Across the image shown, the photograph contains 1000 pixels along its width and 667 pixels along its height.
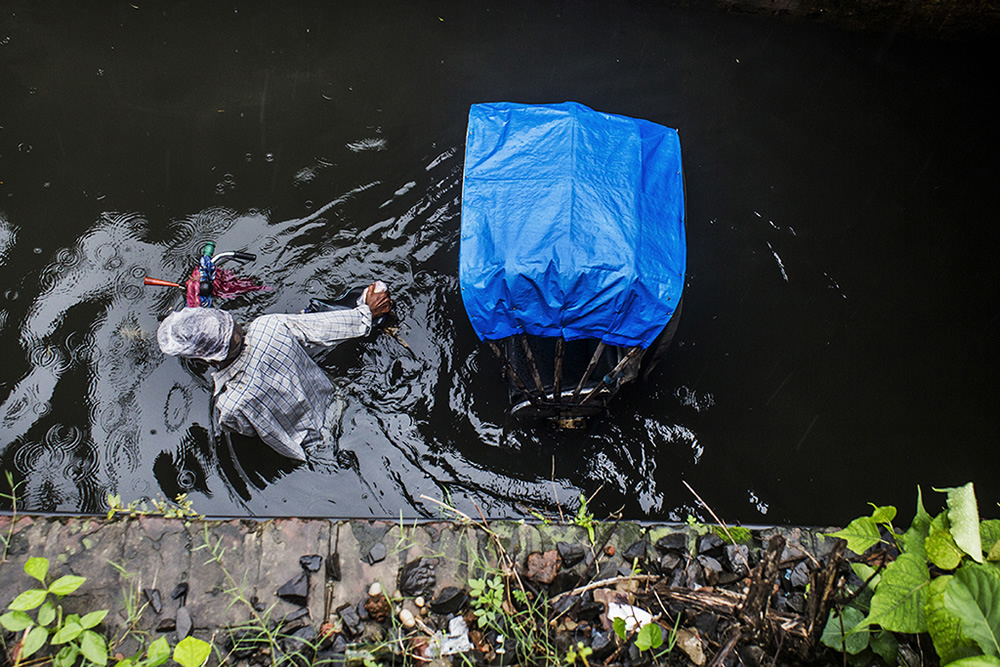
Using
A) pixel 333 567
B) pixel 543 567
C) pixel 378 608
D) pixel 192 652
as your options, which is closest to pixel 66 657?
pixel 192 652

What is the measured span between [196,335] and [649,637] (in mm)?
2820

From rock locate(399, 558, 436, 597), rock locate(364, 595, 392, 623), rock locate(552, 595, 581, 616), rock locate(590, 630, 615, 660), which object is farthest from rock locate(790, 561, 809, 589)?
rock locate(364, 595, 392, 623)

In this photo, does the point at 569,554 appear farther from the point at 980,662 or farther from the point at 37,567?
the point at 37,567

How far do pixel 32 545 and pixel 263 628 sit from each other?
4.55ft

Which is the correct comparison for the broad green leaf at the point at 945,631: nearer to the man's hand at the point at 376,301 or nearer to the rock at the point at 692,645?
the rock at the point at 692,645

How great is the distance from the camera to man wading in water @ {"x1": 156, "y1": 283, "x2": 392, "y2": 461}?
3.38 m

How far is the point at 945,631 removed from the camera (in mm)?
2254

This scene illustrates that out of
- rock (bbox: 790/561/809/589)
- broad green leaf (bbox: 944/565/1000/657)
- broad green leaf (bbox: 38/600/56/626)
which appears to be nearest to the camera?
broad green leaf (bbox: 944/565/1000/657)

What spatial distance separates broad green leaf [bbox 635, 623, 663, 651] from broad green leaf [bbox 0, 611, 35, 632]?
9.33 ft

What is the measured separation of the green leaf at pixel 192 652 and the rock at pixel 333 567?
2.09ft

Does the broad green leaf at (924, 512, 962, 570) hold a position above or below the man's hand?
above

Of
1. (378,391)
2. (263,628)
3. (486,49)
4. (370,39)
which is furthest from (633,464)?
(370,39)

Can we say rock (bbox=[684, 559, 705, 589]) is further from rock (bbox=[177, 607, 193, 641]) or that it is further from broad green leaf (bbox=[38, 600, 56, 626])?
broad green leaf (bbox=[38, 600, 56, 626])

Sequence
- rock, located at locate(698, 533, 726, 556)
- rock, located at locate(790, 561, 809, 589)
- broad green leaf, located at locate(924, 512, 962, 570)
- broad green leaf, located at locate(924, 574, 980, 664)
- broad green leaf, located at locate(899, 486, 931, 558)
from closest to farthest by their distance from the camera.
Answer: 1. broad green leaf, located at locate(924, 574, 980, 664)
2. broad green leaf, located at locate(924, 512, 962, 570)
3. broad green leaf, located at locate(899, 486, 931, 558)
4. rock, located at locate(790, 561, 809, 589)
5. rock, located at locate(698, 533, 726, 556)
